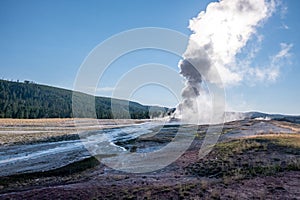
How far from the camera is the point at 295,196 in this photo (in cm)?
1268

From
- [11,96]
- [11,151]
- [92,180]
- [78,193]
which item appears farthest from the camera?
[11,96]

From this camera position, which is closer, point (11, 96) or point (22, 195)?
point (22, 195)

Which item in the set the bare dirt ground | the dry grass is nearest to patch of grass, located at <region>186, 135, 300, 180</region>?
the bare dirt ground

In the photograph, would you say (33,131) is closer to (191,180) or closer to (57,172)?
(57,172)

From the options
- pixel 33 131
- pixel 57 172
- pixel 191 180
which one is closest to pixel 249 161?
pixel 191 180

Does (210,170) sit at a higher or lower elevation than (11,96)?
lower

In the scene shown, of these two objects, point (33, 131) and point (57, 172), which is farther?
point (33, 131)

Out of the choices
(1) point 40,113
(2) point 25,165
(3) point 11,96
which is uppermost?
(3) point 11,96

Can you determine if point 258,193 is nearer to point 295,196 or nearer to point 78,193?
point 295,196

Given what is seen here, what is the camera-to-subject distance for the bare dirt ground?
1370cm

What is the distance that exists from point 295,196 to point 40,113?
133611 mm

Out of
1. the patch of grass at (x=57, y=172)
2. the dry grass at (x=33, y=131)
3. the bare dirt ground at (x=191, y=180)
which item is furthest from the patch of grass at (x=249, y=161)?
the dry grass at (x=33, y=131)

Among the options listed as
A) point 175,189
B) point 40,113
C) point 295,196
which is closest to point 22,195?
point 175,189

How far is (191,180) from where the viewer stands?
17047 millimetres
